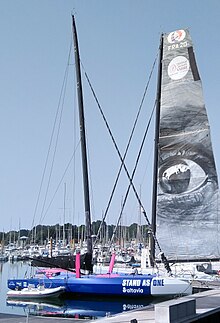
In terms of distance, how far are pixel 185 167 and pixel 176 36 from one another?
7.36m

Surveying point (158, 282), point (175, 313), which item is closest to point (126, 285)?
point (158, 282)

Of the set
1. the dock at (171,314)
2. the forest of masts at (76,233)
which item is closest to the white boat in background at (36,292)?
the dock at (171,314)

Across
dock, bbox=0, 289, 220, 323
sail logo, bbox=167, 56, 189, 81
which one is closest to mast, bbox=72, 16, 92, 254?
sail logo, bbox=167, 56, 189, 81

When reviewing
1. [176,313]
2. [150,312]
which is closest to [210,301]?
[150,312]

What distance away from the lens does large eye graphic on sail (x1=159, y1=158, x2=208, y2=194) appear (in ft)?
88.1

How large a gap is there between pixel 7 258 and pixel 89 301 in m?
50.4

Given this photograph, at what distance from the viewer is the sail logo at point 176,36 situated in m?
→ 28.3

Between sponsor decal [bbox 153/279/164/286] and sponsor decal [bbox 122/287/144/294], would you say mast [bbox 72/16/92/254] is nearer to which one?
sponsor decal [bbox 122/287/144/294]

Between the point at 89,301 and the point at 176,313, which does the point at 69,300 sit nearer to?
the point at 89,301

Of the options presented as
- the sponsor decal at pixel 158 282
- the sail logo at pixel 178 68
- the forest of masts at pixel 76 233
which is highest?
the sail logo at pixel 178 68

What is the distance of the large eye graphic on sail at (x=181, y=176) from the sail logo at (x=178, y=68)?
180 inches

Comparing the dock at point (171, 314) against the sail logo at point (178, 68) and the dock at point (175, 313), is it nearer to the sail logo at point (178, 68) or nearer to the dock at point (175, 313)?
the dock at point (175, 313)

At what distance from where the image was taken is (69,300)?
2281 centimetres

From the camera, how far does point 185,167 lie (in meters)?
27.1
